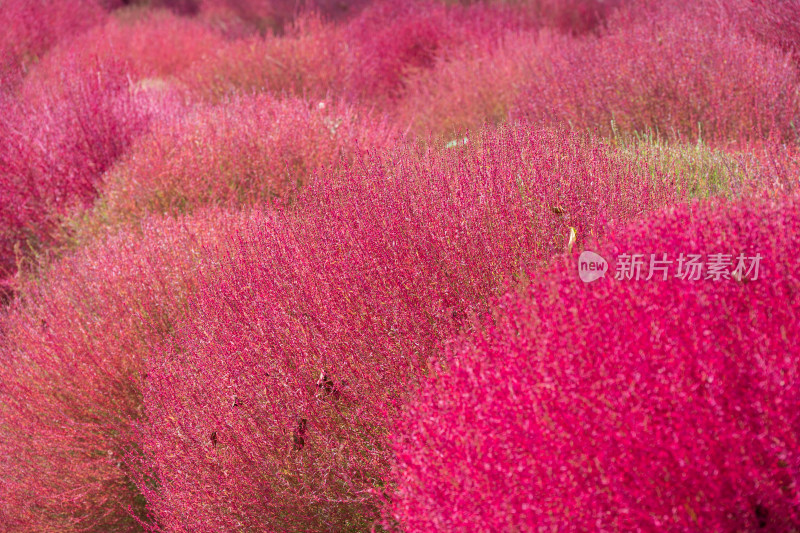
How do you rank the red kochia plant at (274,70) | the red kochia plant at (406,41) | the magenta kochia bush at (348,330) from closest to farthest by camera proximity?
the magenta kochia bush at (348,330), the red kochia plant at (274,70), the red kochia plant at (406,41)

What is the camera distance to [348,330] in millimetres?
2500

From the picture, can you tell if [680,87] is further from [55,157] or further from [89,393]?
[55,157]

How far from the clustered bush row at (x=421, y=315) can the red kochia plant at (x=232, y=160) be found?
0.10 ft

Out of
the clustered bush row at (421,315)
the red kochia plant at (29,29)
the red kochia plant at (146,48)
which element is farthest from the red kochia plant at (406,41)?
the red kochia plant at (29,29)

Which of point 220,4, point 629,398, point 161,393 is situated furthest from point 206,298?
point 220,4

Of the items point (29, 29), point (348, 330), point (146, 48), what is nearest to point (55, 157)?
point (348, 330)

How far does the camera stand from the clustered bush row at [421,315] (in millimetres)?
1536

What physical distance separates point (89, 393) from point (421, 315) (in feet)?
6.88

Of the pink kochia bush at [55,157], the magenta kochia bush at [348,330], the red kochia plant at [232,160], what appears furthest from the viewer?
the pink kochia bush at [55,157]

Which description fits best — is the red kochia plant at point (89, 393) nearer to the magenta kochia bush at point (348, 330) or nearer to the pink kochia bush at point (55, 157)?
the magenta kochia bush at point (348, 330)

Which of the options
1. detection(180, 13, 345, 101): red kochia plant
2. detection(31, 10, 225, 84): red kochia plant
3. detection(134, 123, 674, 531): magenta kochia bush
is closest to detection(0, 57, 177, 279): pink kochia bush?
detection(180, 13, 345, 101): red kochia plant

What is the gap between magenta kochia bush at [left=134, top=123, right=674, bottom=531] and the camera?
8.04 ft

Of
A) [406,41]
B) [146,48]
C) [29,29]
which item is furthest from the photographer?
[146,48]

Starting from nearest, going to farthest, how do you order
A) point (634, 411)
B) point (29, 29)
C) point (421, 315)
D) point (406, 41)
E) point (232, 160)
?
point (634, 411) < point (421, 315) < point (232, 160) < point (406, 41) < point (29, 29)
